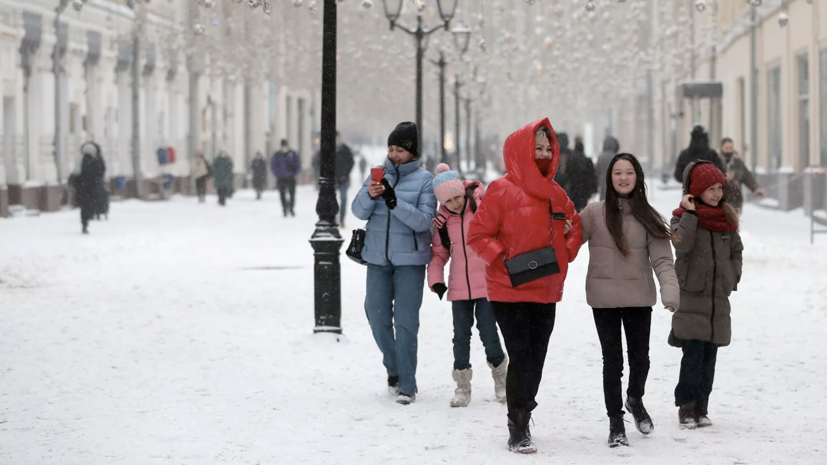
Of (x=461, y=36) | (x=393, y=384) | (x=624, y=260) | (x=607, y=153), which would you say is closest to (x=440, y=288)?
(x=393, y=384)

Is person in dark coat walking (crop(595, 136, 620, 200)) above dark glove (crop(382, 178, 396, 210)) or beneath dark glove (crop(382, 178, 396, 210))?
above

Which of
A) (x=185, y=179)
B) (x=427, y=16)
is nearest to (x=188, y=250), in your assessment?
(x=185, y=179)

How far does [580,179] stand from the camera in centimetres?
1836

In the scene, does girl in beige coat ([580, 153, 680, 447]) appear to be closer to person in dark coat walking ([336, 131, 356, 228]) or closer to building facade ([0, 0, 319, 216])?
person in dark coat walking ([336, 131, 356, 228])

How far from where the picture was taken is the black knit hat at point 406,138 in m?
8.38

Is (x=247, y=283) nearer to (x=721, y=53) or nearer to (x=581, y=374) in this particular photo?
(x=581, y=374)

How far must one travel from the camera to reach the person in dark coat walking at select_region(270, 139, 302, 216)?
30.6 metres

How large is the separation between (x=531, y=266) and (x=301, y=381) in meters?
2.91

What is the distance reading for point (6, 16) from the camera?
30844mm

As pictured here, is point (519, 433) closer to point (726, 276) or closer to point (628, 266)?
point (628, 266)

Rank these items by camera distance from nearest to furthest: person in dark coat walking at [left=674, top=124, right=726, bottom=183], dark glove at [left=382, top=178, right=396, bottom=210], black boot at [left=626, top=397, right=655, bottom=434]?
black boot at [left=626, top=397, right=655, bottom=434], dark glove at [left=382, top=178, right=396, bottom=210], person in dark coat walking at [left=674, top=124, right=726, bottom=183]

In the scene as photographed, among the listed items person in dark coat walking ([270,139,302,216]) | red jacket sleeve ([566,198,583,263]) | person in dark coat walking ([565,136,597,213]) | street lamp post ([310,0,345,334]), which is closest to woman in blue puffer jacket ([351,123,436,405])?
red jacket sleeve ([566,198,583,263])

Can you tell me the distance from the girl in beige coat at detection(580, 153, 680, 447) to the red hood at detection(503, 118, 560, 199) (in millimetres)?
334

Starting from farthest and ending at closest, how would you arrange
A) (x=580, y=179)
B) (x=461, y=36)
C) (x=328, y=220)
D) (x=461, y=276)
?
1. (x=461, y=36)
2. (x=580, y=179)
3. (x=328, y=220)
4. (x=461, y=276)
